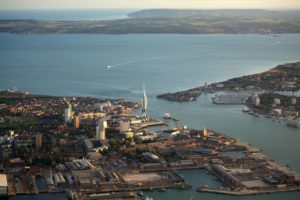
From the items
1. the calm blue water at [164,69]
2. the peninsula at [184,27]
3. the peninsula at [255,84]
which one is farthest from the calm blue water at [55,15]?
the peninsula at [255,84]

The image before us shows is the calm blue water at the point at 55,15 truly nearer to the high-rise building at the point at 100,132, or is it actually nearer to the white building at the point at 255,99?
the white building at the point at 255,99

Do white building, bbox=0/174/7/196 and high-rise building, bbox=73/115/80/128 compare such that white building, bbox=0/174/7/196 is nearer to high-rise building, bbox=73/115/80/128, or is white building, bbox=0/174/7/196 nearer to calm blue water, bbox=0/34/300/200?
calm blue water, bbox=0/34/300/200

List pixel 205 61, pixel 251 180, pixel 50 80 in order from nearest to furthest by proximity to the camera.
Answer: pixel 251 180 → pixel 50 80 → pixel 205 61

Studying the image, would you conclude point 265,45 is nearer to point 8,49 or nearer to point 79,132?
point 8,49

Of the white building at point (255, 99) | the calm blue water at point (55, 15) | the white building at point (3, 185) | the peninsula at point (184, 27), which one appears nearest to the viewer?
the white building at point (3, 185)

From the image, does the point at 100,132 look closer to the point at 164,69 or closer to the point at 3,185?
the point at 3,185

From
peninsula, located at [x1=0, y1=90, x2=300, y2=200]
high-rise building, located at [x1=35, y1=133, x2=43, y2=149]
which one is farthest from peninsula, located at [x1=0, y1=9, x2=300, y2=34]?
high-rise building, located at [x1=35, y1=133, x2=43, y2=149]

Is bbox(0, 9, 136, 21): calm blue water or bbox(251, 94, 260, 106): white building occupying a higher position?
bbox(251, 94, 260, 106): white building

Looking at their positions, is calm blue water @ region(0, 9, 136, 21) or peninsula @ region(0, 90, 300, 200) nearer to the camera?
peninsula @ region(0, 90, 300, 200)

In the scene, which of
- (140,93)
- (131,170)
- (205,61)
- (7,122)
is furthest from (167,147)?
(205,61)
